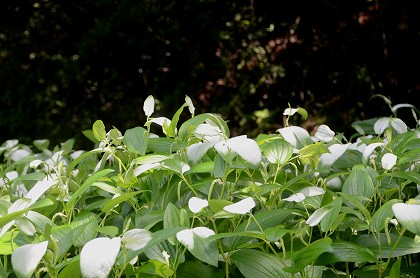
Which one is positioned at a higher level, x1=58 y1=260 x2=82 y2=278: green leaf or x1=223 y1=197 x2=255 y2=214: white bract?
x1=223 y1=197 x2=255 y2=214: white bract

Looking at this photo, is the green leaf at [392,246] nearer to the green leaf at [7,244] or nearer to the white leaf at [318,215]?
the white leaf at [318,215]

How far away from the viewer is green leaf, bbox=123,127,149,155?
3.78 feet

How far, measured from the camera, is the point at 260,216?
94 cm

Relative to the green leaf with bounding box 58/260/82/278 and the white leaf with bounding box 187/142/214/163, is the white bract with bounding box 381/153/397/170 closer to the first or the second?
the white leaf with bounding box 187/142/214/163

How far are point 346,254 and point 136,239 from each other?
292 millimetres

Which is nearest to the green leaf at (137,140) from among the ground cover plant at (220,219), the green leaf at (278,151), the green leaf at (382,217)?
the ground cover plant at (220,219)

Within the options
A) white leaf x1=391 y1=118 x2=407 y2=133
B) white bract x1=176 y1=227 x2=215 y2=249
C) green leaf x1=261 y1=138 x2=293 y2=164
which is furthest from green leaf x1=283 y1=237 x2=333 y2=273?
white leaf x1=391 y1=118 x2=407 y2=133

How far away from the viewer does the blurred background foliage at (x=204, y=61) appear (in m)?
4.12

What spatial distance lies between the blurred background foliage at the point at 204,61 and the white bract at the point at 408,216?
3.25 metres

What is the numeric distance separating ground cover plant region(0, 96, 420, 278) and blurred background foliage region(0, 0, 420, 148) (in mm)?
2982

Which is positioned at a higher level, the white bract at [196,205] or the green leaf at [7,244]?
the white bract at [196,205]

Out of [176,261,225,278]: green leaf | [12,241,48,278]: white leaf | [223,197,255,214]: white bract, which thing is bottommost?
[176,261,225,278]: green leaf

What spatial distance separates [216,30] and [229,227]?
141 inches

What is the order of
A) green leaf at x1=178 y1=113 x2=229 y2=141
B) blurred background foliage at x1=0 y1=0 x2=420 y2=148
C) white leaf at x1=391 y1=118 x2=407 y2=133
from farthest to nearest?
1. blurred background foliage at x1=0 y1=0 x2=420 y2=148
2. white leaf at x1=391 y1=118 x2=407 y2=133
3. green leaf at x1=178 y1=113 x2=229 y2=141
